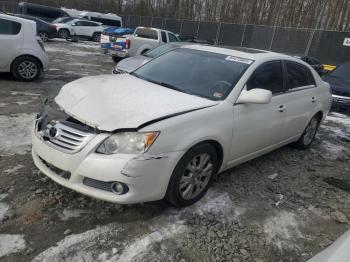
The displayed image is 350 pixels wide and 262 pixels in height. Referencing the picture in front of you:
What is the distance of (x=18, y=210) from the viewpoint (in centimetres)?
318

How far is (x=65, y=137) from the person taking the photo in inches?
120

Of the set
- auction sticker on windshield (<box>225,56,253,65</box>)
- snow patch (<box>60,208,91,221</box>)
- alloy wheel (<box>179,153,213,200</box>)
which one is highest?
auction sticker on windshield (<box>225,56,253,65</box>)

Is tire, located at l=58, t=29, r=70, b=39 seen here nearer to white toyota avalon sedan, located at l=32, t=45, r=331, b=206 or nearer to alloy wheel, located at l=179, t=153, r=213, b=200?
white toyota avalon sedan, located at l=32, t=45, r=331, b=206

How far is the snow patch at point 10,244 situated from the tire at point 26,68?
629 centimetres

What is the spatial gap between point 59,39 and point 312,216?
23.0m

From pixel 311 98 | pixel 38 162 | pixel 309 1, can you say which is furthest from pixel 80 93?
pixel 309 1

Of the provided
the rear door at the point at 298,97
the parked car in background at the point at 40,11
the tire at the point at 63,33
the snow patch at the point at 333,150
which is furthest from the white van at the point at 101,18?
the rear door at the point at 298,97

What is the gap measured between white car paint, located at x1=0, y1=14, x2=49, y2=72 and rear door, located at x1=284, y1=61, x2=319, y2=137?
A: 243 inches

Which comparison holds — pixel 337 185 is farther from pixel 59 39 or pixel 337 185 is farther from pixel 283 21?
pixel 283 21

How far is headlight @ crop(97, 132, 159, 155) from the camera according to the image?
9.54ft

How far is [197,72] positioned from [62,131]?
1789 millimetres

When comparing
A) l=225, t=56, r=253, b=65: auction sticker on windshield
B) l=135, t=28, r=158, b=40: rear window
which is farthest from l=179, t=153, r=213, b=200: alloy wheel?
l=135, t=28, r=158, b=40: rear window

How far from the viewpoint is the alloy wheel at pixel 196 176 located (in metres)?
3.38

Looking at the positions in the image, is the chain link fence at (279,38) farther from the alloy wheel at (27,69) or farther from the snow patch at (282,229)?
the snow patch at (282,229)
